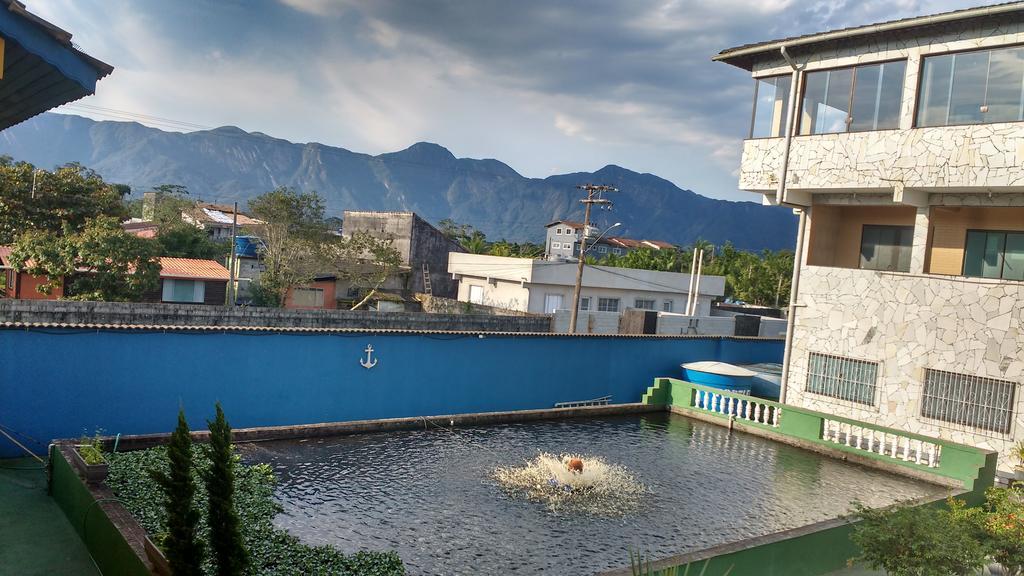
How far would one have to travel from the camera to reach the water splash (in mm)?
10352

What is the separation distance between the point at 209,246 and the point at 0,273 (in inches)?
460

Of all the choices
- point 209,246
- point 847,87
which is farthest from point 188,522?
point 209,246

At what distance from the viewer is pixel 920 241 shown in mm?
15156

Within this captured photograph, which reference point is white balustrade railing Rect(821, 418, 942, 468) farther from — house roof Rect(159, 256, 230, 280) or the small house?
house roof Rect(159, 256, 230, 280)

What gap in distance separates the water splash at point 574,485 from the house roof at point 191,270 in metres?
25.6

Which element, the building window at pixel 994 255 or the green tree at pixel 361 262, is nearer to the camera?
the building window at pixel 994 255

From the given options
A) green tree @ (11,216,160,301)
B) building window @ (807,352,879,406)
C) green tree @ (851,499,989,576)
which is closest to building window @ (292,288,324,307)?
green tree @ (11,216,160,301)

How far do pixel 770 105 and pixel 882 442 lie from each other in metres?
8.31

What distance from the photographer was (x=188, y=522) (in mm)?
4812

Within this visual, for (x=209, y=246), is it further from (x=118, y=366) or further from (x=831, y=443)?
(x=831, y=443)

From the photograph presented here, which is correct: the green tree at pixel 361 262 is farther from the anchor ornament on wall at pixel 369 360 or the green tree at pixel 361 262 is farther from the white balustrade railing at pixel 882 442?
the white balustrade railing at pixel 882 442

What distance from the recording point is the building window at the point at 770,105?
1694 centimetres

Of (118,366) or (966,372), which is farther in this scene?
(966,372)

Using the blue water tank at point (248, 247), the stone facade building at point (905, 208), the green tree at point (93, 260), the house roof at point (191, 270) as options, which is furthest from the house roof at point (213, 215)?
the stone facade building at point (905, 208)
